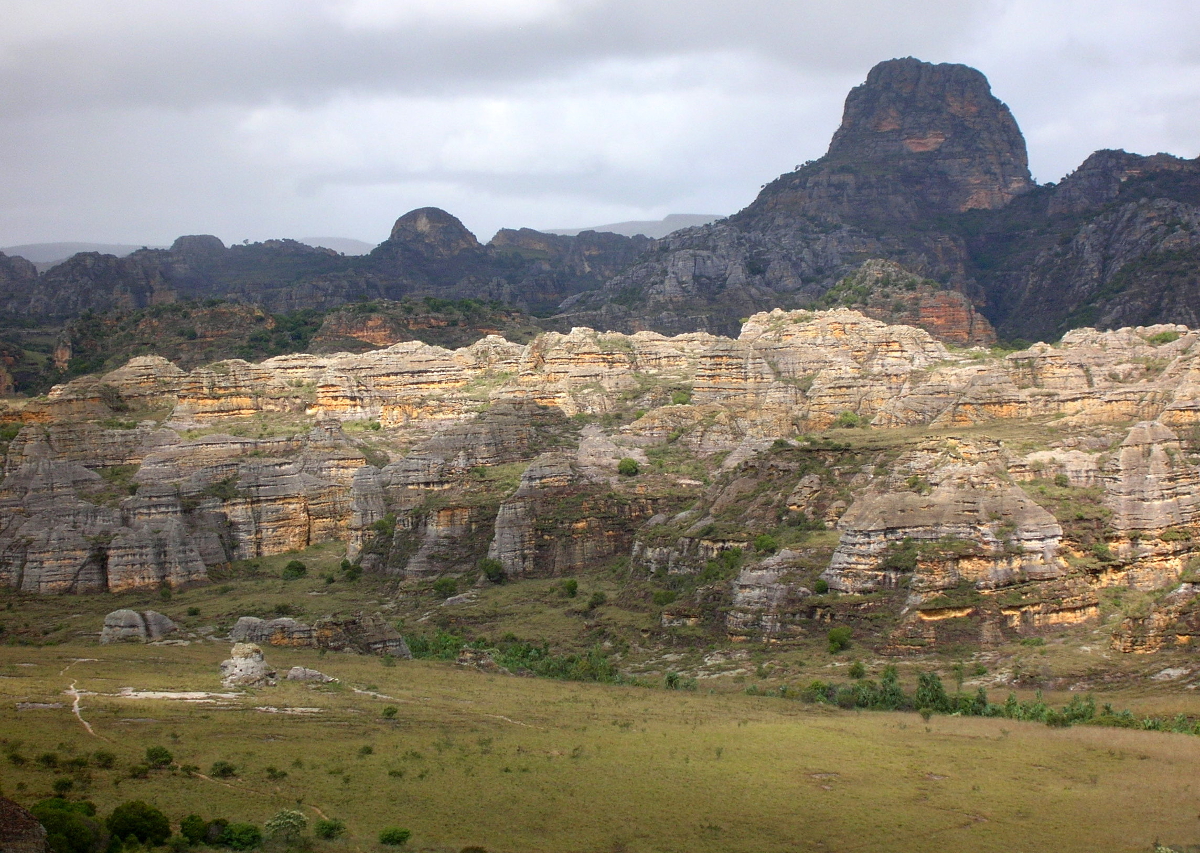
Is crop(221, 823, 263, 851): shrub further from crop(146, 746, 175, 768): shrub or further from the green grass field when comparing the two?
crop(146, 746, 175, 768): shrub

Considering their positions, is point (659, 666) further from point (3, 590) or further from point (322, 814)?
point (3, 590)

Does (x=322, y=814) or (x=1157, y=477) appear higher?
(x=1157, y=477)

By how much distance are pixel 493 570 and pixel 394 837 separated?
4034cm

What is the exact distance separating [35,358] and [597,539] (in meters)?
84.0

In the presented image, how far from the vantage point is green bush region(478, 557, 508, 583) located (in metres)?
70.4

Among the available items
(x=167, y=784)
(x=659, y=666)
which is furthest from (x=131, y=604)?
(x=167, y=784)

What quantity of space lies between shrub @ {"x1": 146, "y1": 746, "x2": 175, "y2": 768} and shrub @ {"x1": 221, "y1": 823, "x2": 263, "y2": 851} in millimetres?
4541

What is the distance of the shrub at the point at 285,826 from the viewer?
29.1 meters

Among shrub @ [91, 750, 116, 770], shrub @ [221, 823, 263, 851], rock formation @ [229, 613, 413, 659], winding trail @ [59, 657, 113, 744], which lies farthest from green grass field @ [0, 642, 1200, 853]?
rock formation @ [229, 613, 413, 659]

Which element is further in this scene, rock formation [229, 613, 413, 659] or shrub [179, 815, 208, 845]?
rock formation [229, 613, 413, 659]

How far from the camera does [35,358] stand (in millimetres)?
133375

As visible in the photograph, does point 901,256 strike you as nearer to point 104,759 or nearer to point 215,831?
point 104,759

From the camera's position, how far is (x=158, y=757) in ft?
109

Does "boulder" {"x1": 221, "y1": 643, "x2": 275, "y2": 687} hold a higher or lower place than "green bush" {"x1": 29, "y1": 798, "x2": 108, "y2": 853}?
lower
